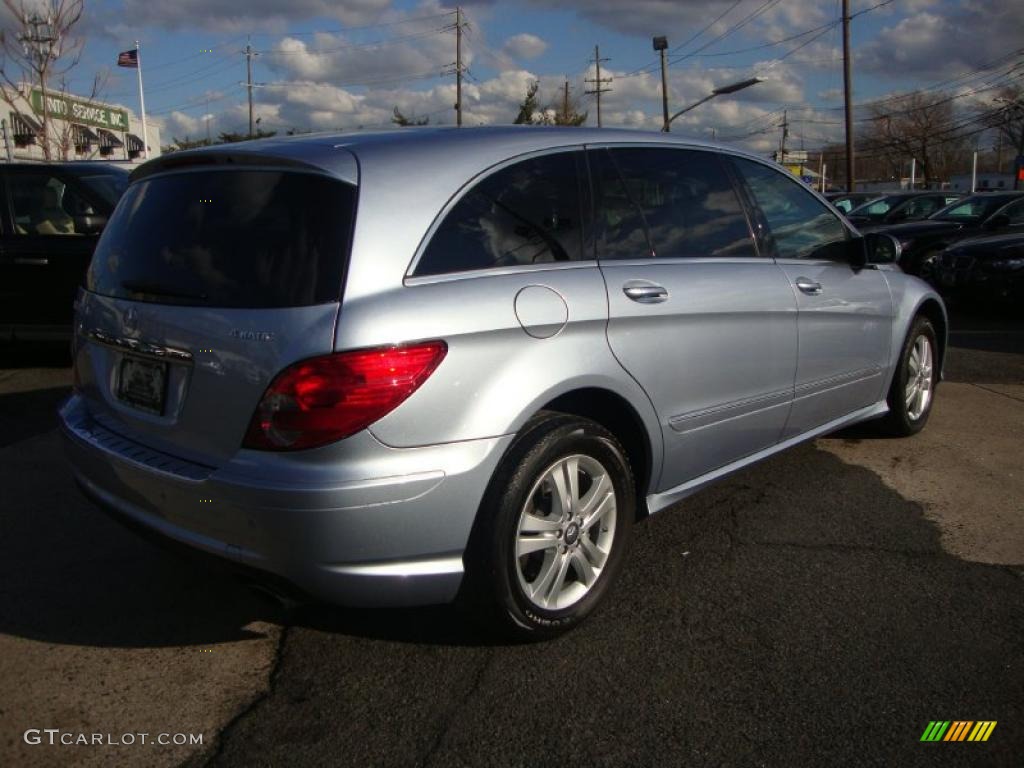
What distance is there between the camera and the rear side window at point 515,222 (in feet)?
9.12

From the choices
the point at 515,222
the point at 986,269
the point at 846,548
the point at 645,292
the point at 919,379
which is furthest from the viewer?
the point at 986,269

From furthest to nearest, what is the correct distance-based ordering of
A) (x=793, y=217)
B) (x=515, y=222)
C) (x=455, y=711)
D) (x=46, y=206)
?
(x=46, y=206) < (x=793, y=217) < (x=515, y=222) < (x=455, y=711)

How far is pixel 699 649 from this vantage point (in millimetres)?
2975

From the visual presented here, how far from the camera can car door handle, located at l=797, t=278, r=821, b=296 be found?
4129mm

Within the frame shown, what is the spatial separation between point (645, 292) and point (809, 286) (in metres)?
1.29

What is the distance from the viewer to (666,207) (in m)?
3.62

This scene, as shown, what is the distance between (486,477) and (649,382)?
0.86 meters

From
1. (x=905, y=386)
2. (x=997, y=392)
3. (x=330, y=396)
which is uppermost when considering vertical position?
(x=330, y=396)

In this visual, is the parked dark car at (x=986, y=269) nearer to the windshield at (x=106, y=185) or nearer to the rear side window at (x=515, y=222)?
the rear side window at (x=515, y=222)

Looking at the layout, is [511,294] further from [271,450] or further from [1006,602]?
[1006,602]

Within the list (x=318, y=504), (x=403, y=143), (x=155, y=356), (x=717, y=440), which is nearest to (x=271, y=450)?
(x=318, y=504)

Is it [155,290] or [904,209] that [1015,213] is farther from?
[155,290]

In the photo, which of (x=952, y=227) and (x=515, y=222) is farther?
(x=952, y=227)

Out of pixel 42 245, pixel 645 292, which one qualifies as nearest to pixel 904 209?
pixel 42 245
